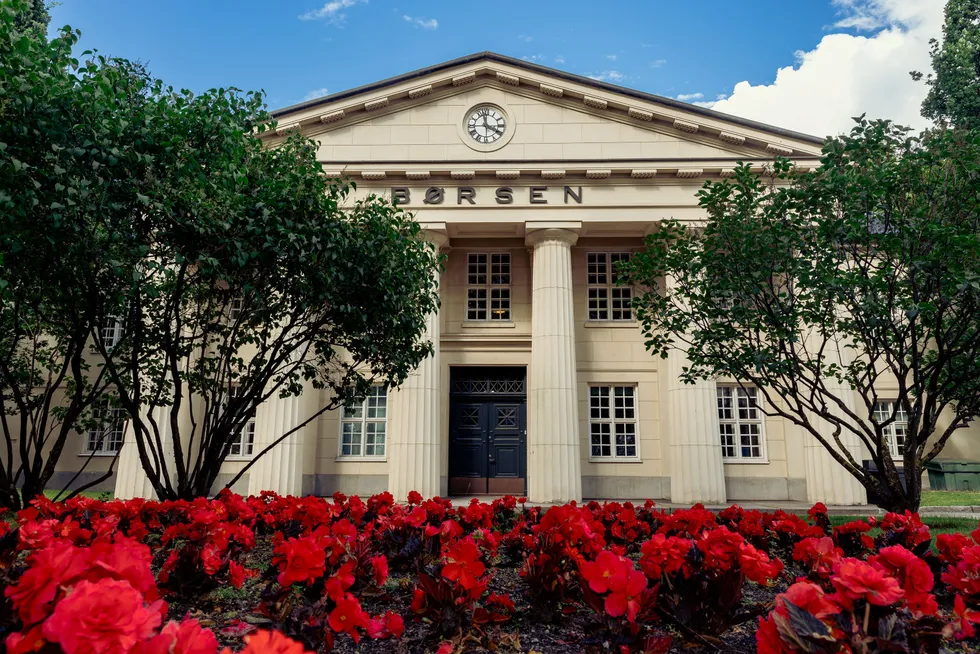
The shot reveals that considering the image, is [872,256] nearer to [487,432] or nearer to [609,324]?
[609,324]

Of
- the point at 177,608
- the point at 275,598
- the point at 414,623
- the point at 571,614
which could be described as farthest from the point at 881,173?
the point at 177,608

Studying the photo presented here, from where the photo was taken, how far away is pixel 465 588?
3.57 metres

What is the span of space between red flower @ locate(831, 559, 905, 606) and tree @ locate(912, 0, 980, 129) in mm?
32798

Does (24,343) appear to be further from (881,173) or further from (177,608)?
(881,173)

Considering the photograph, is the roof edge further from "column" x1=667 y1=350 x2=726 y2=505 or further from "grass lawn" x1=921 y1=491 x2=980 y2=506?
"grass lawn" x1=921 y1=491 x2=980 y2=506

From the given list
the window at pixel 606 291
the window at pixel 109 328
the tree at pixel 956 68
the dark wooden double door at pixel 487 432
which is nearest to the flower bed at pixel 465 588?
the window at pixel 109 328

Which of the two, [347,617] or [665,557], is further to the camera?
[665,557]

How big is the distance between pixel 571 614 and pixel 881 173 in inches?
302

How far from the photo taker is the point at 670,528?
20.4 ft

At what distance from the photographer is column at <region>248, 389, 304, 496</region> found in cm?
1800

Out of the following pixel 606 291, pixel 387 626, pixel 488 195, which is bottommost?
pixel 387 626

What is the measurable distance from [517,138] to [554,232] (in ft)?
11.8

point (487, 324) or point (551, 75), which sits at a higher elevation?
point (551, 75)

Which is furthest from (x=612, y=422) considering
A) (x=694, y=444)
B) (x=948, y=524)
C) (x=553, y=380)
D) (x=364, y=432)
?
(x=948, y=524)
